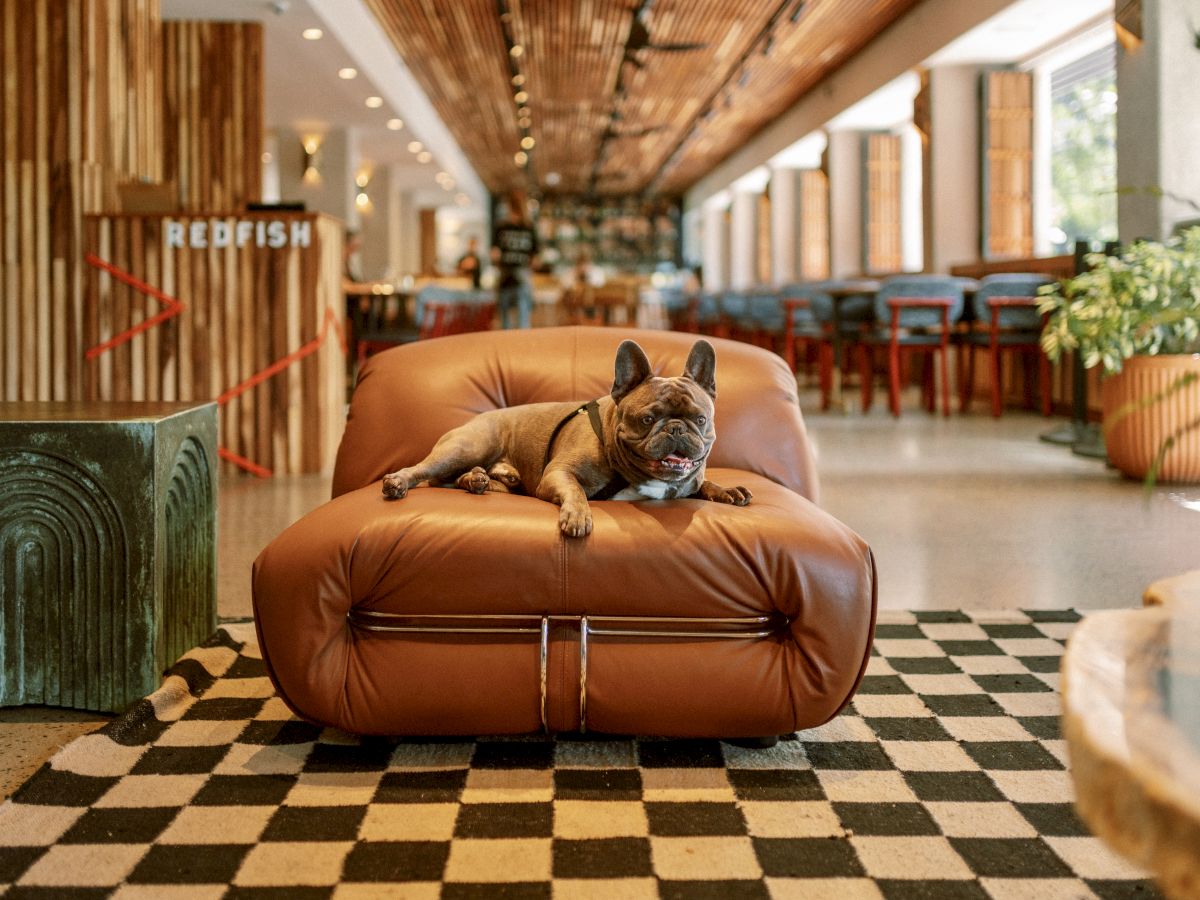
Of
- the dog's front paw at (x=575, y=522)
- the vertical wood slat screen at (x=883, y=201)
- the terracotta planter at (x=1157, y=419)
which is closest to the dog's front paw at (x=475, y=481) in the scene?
the dog's front paw at (x=575, y=522)

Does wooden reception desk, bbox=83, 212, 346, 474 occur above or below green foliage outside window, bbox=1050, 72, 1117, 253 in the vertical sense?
below

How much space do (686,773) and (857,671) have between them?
38cm

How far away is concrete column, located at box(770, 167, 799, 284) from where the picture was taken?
20.0 m

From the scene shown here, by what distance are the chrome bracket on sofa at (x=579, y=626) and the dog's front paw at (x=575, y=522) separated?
16 centimetres

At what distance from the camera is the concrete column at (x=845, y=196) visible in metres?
16.2

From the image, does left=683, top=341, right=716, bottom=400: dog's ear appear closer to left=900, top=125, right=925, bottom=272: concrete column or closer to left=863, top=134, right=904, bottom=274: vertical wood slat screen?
left=900, top=125, right=925, bottom=272: concrete column

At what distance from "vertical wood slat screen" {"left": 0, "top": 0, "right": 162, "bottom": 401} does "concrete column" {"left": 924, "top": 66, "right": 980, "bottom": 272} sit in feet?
26.4

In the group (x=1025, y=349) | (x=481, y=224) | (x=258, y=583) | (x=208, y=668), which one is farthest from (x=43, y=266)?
(x=481, y=224)

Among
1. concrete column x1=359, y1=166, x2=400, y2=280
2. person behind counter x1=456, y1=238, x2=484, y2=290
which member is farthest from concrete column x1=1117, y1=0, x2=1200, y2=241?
concrete column x1=359, y1=166, x2=400, y2=280

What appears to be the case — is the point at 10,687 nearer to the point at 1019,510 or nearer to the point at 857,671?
the point at 857,671

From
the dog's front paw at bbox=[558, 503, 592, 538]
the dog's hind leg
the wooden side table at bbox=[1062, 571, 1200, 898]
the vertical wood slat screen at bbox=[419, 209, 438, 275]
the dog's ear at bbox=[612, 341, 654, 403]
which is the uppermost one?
the vertical wood slat screen at bbox=[419, 209, 438, 275]

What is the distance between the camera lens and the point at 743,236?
2419 cm

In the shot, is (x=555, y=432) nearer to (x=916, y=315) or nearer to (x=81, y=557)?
(x=81, y=557)

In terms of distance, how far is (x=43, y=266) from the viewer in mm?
6379
